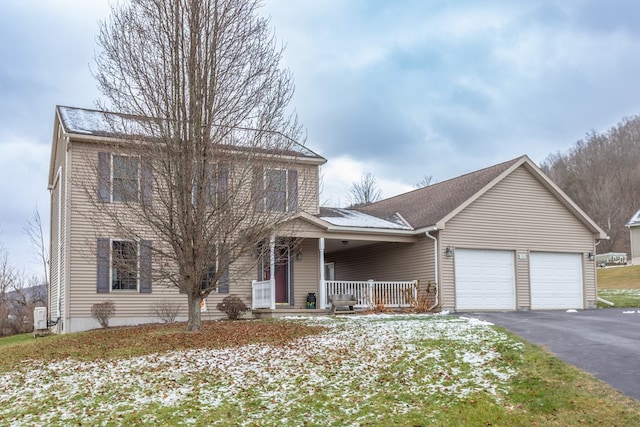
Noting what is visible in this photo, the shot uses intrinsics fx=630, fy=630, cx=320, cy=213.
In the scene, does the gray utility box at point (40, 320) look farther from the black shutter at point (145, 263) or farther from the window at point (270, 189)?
the window at point (270, 189)

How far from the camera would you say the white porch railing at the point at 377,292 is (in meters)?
19.9

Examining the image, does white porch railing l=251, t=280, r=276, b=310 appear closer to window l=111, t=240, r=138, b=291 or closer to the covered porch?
the covered porch

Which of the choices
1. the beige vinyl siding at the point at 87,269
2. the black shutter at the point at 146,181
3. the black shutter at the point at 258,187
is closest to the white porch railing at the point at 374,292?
the beige vinyl siding at the point at 87,269

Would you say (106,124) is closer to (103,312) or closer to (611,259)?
(103,312)

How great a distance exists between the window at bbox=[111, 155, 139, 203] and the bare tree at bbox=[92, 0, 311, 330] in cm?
4

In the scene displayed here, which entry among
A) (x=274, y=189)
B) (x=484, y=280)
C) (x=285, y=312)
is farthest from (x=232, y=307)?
(x=484, y=280)

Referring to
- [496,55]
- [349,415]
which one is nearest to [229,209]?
[349,415]

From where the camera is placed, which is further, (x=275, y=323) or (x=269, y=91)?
(x=275, y=323)

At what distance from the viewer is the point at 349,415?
7.71 m

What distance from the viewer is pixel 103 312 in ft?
56.6

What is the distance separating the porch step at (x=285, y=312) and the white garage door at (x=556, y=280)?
24.9 ft

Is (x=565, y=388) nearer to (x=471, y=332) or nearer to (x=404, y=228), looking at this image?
(x=471, y=332)

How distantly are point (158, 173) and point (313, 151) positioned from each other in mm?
8287

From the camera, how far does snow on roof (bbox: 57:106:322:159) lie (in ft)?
44.4
